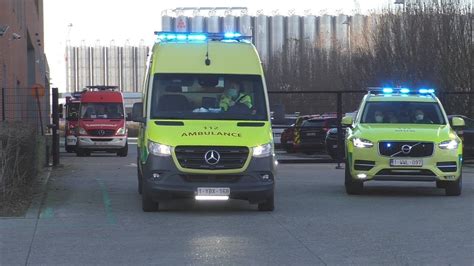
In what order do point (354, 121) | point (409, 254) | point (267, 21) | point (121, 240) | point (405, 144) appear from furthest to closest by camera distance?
1. point (267, 21)
2. point (354, 121)
3. point (405, 144)
4. point (121, 240)
5. point (409, 254)

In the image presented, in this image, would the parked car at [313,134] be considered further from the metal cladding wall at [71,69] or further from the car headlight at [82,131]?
the metal cladding wall at [71,69]

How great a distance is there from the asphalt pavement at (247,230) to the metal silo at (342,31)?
40476 millimetres

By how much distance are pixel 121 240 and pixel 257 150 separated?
285 centimetres

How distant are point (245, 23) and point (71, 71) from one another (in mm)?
36510

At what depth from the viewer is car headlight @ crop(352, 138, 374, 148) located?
44.2 ft

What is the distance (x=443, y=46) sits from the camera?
31.3m

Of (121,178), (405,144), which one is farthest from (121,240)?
(121,178)

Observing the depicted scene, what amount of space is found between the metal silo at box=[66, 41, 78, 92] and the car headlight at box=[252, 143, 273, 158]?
8752 centimetres

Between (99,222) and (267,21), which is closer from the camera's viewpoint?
→ (99,222)

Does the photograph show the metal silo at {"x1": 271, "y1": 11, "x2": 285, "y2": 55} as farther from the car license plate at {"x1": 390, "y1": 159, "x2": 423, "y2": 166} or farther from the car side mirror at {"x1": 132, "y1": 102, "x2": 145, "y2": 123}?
the car side mirror at {"x1": 132, "y1": 102, "x2": 145, "y2": 123}

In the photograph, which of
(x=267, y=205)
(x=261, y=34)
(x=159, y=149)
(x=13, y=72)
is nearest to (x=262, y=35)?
(x=261, y=34)

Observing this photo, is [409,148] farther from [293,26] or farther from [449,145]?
[293,26]

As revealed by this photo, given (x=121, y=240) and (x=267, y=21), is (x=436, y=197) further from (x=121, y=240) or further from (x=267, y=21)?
(x=267, y=21)

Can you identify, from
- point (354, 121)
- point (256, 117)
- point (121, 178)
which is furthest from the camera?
point (121, 178)
